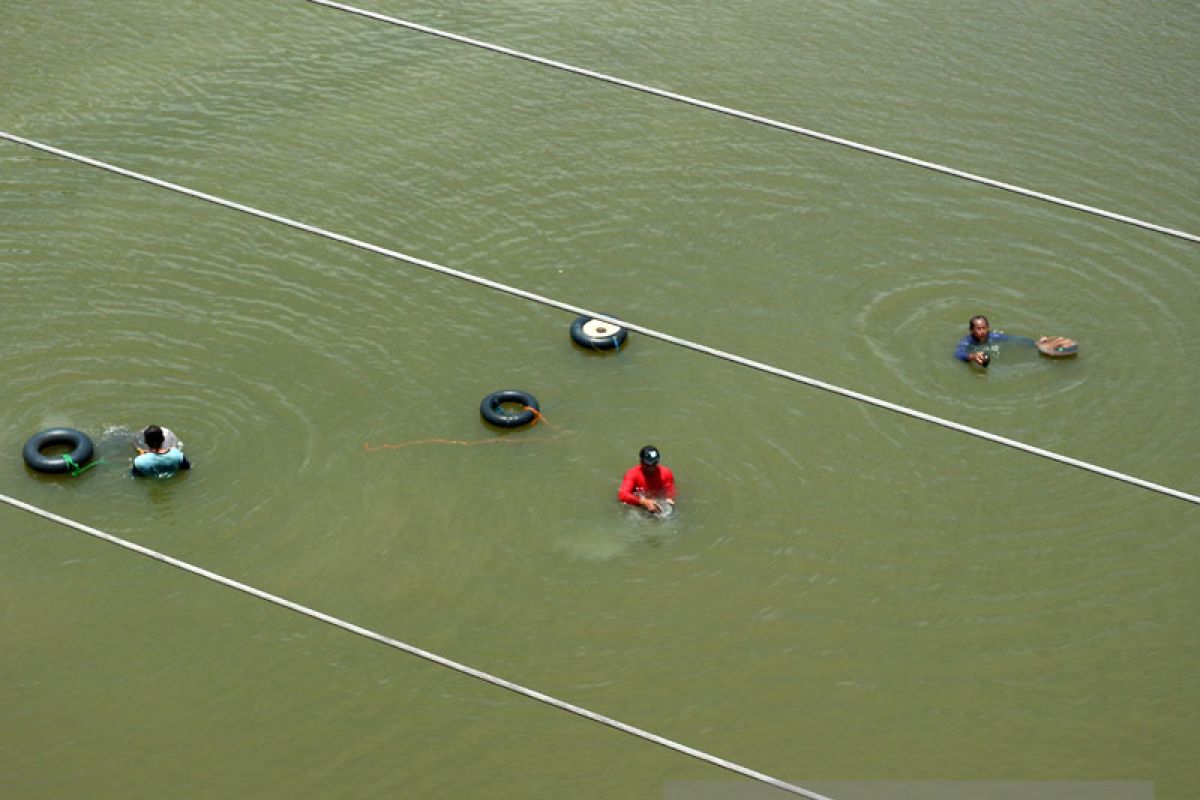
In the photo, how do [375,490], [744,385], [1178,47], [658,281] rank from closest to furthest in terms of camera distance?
[375,490]
[744,385]
[658,281]
[1178,47]

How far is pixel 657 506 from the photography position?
48.6 ft

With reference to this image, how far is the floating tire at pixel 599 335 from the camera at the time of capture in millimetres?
16625

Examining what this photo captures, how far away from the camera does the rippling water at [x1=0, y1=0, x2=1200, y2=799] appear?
1322 cm

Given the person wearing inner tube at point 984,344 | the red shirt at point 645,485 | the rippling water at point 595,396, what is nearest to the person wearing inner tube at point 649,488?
the red shirt at point 645,485

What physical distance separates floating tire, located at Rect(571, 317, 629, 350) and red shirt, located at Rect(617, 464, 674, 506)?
6.76ft

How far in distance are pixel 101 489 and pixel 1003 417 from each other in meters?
8.12

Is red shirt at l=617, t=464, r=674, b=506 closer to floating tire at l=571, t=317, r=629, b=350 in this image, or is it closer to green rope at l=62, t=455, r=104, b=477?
floating tire at l=571, t=317, r=629, b=350

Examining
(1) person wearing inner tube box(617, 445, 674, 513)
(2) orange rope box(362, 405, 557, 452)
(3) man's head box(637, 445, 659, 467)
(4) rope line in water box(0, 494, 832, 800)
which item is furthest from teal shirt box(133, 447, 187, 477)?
(3) man's head box(637, 445, 659, 467)

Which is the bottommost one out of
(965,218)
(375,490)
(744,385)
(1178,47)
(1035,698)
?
(1035,698)

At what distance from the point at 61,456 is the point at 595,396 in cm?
479

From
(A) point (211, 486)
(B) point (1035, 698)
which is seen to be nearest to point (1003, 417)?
(B) point (1035, 698)

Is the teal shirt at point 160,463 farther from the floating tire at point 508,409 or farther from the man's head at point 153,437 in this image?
Answer: the floating tire at point 508,409

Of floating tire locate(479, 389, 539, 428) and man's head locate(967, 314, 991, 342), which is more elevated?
man's head locate(967, 314, 991, 342)

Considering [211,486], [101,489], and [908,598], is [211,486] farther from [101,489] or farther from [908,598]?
[908,598]
